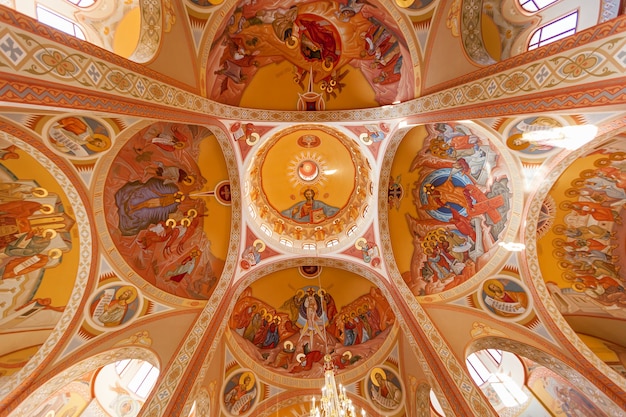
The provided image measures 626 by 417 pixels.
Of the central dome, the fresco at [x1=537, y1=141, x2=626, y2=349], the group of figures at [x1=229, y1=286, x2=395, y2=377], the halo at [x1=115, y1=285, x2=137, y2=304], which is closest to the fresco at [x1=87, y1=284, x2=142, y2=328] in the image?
the halo at [x1=115, y1=285, x2=137, y2=304]

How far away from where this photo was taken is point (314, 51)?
30.7ft

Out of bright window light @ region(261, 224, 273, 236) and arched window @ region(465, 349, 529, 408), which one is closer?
arched window @ region(465, 349, 529, 408)

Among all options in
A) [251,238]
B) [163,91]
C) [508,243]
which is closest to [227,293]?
[251,238]

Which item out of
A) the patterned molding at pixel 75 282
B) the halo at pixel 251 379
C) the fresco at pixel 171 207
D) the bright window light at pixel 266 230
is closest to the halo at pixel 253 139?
the fresco at pixel 171 207

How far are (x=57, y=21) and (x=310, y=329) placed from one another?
12221 mm

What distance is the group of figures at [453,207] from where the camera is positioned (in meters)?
8.41

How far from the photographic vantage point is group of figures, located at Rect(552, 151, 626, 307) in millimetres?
6727

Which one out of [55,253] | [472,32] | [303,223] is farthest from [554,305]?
[55,253]

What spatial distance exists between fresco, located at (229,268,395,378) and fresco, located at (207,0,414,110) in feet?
23.3

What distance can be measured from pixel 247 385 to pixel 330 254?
5647 mm

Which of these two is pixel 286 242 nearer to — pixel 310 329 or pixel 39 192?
pixel 310 329

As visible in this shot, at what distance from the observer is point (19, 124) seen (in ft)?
18.1

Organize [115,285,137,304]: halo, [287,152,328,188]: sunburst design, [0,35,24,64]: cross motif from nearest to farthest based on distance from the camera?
[0,35,24,64]: cross motif < [115,285,137,304]: halo < [287,152,328,188]: sunburst design

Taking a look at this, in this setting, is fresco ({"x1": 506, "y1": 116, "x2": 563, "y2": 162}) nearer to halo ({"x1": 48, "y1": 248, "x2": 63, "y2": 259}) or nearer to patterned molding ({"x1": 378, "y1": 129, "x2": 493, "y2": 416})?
patterned molding ({"x1": 378, "y1": 129, "x2": 493, "y2": 416})
